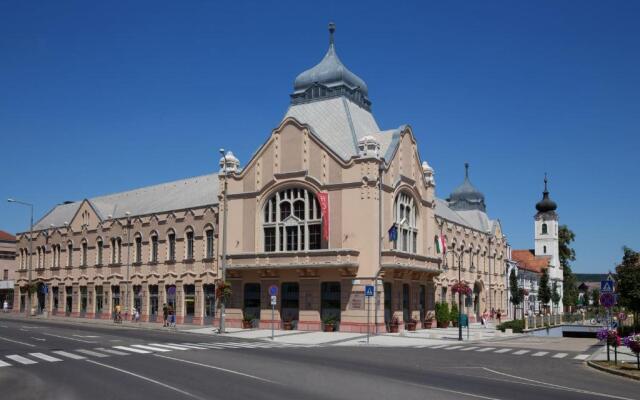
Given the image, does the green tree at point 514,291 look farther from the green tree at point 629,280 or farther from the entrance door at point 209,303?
the entrance door at point 209,303

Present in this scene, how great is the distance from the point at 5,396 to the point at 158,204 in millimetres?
46231

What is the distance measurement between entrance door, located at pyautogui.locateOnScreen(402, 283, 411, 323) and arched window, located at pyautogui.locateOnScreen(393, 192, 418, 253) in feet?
8.79

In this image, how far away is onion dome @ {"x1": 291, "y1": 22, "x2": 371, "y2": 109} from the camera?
51094 millimetres

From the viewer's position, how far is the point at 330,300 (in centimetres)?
4478

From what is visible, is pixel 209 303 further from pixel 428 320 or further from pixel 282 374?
pixel 282 374

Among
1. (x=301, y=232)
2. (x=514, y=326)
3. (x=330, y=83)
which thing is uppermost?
(x=330, y=83)

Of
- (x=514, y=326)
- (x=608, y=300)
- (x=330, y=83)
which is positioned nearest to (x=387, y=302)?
(x=514, y=326)

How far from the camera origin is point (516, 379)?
20.3 m

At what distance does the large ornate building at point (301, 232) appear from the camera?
4409 centimetres

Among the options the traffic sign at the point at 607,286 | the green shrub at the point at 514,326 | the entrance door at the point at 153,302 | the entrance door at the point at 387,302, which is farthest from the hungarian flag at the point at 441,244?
the traffic sign at the point at 607,286

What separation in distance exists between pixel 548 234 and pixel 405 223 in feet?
241

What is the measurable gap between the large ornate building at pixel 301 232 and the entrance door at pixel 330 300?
0.07 meters

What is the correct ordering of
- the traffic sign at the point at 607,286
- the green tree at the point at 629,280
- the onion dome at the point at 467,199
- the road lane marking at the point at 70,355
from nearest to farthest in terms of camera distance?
the road lane marking at the point at 70,355
the traffic sign at the point at 607,286
the green tree at the point at 629,280
the onion dome at the point at 467,199

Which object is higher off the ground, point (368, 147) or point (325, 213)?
point (368, 147)
